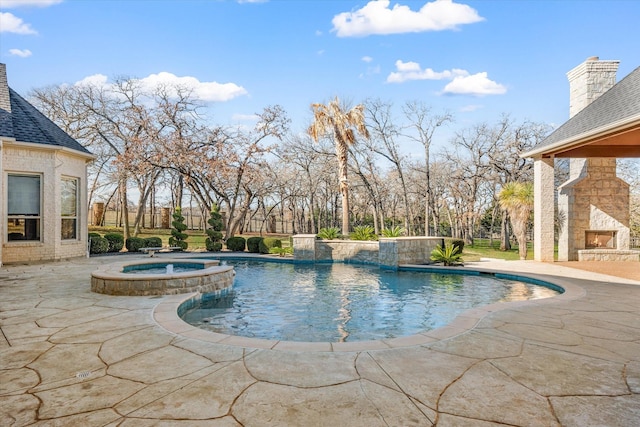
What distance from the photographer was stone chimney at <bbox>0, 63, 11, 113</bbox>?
1008 cm

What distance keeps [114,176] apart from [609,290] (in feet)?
80.2

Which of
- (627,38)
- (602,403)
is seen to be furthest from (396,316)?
(627,38)

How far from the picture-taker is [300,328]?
500cm

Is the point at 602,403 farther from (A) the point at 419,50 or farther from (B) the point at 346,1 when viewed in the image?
(A) the point at 419,50

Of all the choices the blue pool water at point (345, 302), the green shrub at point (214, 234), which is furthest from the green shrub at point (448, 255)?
the green shrub at point (214, 234)

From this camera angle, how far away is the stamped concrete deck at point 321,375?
2.14 meters

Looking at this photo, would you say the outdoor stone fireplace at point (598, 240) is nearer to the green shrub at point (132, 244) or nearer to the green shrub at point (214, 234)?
the green shrub at point (214, 234)

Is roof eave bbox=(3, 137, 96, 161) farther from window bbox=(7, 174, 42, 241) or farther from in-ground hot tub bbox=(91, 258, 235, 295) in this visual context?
in-ground hot tub bbox=(91, 258, 235, 295)

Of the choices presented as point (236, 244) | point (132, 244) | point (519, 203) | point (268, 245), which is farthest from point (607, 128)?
point (132, 244)

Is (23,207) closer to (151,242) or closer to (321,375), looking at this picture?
(151,242)

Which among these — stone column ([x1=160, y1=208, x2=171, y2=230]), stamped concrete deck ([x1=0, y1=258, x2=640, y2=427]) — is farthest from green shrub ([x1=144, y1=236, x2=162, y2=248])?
stamped concrete deck ([x1=0, y1=258, x2=640, y2=427])

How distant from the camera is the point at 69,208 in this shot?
446 inches

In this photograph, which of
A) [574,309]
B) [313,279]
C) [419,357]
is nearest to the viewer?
[419,357]

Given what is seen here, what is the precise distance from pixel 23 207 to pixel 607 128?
14.7 m
